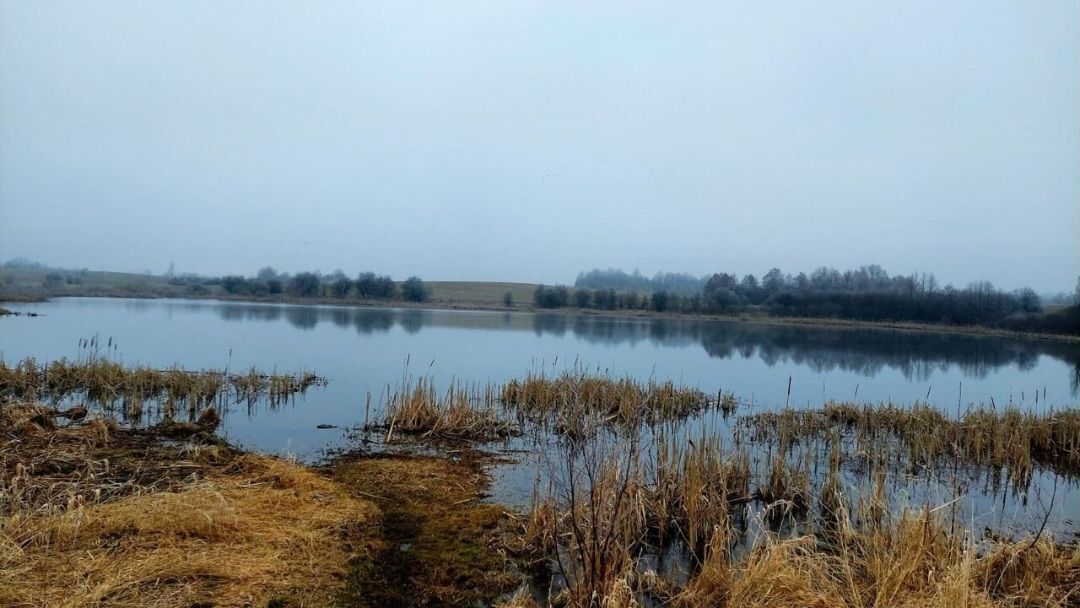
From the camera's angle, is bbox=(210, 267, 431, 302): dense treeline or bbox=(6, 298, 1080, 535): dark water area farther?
bbox=(210, 267, 431, 302): dense treeline

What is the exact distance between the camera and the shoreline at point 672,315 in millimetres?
46906

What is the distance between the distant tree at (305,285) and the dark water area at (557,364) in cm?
3285

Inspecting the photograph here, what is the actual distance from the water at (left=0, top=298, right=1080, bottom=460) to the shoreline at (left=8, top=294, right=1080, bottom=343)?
31.1 ft

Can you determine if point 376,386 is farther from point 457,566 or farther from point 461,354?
point 457,566

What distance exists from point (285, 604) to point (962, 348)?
40.0m

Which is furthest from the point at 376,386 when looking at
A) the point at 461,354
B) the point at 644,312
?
the point at 644,312

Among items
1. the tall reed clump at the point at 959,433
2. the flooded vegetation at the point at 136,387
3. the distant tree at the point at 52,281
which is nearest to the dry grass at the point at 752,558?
the tall reed clump at the point at 959,433

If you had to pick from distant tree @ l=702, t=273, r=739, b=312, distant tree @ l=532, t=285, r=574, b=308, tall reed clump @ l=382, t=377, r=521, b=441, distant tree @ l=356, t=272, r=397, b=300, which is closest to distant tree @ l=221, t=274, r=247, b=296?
distant tree @ l=356, t=272, r=397, b=300

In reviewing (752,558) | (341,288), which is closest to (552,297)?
(341,288)

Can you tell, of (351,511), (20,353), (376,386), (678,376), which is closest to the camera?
(351,511)

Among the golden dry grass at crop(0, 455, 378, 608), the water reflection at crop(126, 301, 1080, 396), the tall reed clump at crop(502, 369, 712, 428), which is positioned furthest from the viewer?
the water reflection at crop(126, 301, 1080, 396)

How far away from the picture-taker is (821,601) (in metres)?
3.88

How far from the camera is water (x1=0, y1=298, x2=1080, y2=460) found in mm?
13484

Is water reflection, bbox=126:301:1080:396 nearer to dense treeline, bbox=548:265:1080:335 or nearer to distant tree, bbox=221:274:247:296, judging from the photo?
dense treeline, bbox=548:265:1080:335
